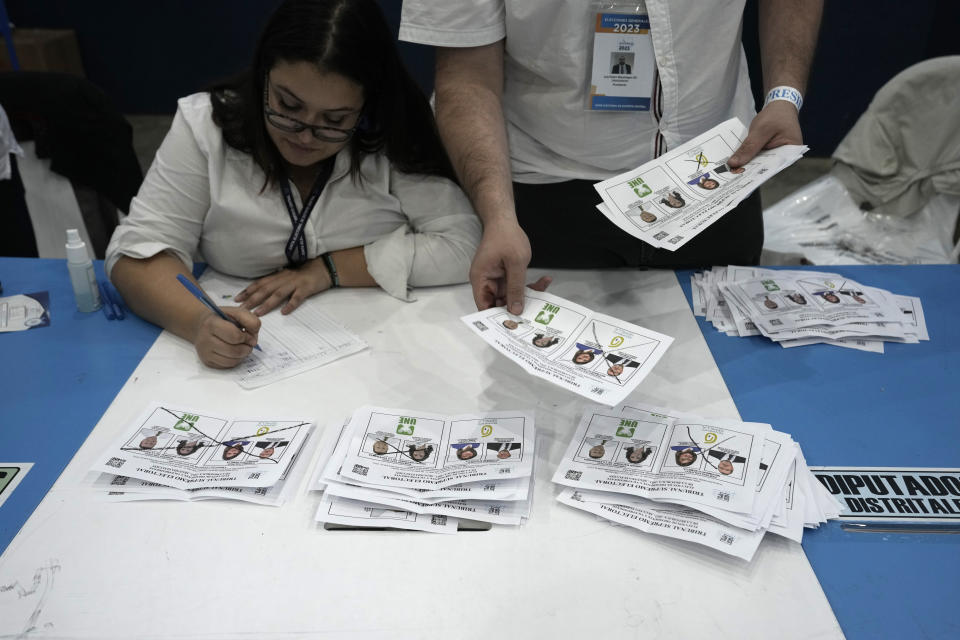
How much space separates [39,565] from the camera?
101cm

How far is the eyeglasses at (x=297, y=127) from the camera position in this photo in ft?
4.68

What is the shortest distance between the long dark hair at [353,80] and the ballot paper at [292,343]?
270mm

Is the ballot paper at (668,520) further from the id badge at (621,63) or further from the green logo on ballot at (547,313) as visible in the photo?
the id badge at (621,63)

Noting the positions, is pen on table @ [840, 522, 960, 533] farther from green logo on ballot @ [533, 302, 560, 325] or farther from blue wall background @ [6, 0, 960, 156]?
blue wall background @ [6, 0, 960, 156]

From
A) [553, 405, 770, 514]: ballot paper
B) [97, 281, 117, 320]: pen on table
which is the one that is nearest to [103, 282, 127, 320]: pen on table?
[97, 281, 117, 320]: pen on table

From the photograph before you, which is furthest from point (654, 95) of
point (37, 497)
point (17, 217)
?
point (17, 217)

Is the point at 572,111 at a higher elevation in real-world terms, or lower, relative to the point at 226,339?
higher

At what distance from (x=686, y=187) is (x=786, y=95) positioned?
0.32 meters

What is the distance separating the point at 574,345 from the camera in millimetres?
1256

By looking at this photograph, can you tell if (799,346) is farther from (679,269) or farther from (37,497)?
(37,497)

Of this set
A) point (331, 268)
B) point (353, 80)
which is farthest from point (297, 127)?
point (331, 268)

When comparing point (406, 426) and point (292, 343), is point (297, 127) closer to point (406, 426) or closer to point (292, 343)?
point (292, 343)

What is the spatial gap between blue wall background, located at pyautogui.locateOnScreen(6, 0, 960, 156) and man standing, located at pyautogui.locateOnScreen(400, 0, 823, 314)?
6.36 ft

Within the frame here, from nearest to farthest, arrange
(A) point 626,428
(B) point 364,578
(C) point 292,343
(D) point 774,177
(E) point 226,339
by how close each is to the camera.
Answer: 1. (B) point 364,578
2. (A) point 626,428
3. (E) point 226,339
4. (C) point 292,343
5. (D) point 774,177
